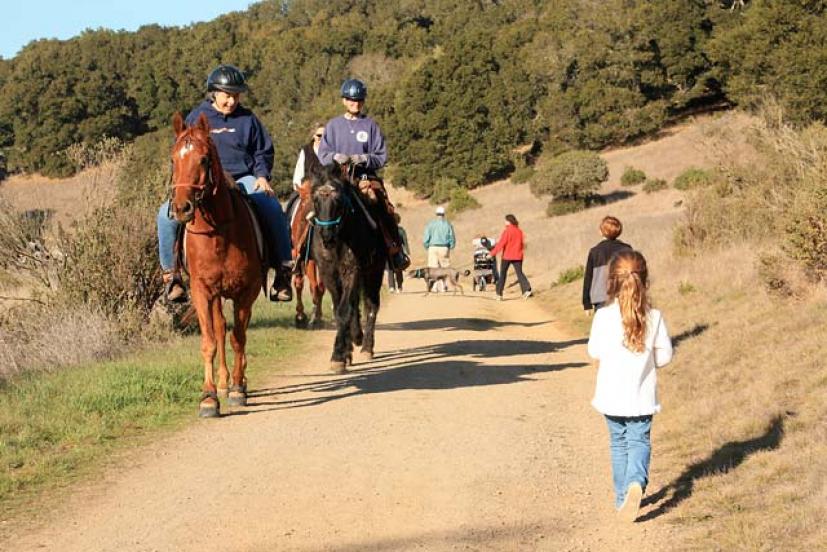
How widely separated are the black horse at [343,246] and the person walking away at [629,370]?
17.6 ft

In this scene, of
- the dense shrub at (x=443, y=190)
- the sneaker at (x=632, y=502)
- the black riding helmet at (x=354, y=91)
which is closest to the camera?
the sneaker at (x=632, y=502)

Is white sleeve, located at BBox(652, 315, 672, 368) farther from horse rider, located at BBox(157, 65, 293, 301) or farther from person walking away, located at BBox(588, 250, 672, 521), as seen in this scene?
horse rider, located at BBox(157, 65, 293, 301)

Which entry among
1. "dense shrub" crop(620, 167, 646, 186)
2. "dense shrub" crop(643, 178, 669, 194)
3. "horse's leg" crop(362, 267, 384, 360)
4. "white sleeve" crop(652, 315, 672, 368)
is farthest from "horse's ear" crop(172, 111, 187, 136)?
"dense shrub" crop(620, 167, 646, 186)

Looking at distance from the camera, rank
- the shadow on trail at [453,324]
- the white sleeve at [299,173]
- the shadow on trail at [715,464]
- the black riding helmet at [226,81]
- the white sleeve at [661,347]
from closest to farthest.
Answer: the white sleeve at [661,347] → the shadow on trail at [715,464] → the black riding helmet at [226,81] → the white sleeve at [299,173] → the shadow on trail at [453,324]

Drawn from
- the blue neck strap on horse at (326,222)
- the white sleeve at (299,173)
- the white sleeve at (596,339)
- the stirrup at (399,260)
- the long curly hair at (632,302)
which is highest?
the white sleeve at (299,173)

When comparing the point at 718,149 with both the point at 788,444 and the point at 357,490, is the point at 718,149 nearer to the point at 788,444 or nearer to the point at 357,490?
the point at 788,444

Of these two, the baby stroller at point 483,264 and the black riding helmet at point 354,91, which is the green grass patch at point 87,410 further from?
the baby stroller at point 483,264

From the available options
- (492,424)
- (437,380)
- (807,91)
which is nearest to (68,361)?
(437,380)

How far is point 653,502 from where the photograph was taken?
277 inches

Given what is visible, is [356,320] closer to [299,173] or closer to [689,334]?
[299,173]

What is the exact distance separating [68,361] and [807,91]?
46.2 metres

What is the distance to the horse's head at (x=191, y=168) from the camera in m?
9.21

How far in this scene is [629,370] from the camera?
21.6 ft

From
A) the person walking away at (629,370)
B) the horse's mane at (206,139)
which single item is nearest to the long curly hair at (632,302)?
the person walking away at (629,370)
